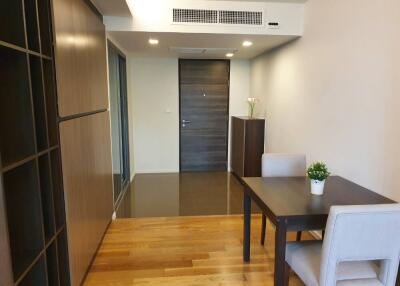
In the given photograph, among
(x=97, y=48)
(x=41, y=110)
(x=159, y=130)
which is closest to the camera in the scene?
(x=41, y=110)

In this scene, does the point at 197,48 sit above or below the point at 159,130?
above

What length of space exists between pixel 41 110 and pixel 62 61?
36 centimetres

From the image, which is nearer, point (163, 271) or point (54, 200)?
point (54, 200)

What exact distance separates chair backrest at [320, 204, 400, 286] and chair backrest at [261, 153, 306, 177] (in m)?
1.24

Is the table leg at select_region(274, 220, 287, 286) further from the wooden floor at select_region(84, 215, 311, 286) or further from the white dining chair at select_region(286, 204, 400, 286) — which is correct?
the wooden floor at select_region(84, 215, 311, 286)

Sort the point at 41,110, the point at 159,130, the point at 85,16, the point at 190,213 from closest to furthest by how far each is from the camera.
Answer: the point at 41,110, the point at 85,16, the point at 190,213, the point at 159,130

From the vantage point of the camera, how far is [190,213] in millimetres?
3635

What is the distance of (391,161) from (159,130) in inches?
166

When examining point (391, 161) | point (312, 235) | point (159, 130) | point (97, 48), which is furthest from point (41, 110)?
point (159, 130)

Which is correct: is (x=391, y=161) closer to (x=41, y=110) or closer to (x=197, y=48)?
(x=41, y=110)

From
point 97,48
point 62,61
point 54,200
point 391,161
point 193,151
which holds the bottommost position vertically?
point 193,151

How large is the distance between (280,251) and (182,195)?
2681 millimetres

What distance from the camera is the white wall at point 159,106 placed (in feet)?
18.0

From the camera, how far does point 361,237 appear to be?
57.6 inches
